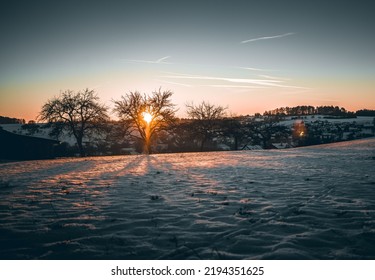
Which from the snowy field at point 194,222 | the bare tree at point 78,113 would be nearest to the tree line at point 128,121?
the bare tree at point 78,113

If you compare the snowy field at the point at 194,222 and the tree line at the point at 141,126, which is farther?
the tree line at the point at 141,126

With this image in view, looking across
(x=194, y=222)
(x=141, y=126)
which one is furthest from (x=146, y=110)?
(x=194, y=222)

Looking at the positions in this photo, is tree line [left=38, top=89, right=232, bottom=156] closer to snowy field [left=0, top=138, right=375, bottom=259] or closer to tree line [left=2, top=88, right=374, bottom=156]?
tree line [left=2, top=88, right=374, bottom=156]

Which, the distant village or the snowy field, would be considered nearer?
the snowy field

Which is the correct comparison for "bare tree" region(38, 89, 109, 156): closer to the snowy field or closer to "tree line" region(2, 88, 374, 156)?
"tree line" region(2, 88, 374, 156)

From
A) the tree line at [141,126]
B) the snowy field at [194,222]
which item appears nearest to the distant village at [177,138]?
the tree line at [141,126]

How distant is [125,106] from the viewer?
3850cm

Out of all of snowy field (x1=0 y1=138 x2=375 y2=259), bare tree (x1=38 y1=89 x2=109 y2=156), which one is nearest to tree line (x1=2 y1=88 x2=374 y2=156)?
bare tree (x1=38 y1=89 x2=109 y2=156)

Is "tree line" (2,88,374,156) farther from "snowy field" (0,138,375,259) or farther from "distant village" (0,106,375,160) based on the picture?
"snowy field" (0,138,375,259)

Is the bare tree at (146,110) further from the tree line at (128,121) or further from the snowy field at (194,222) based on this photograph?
the snowy field at (194,222)

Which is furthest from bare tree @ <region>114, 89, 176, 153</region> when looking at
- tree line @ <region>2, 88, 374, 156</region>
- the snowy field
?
the snowy field

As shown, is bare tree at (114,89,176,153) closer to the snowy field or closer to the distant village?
the distant village

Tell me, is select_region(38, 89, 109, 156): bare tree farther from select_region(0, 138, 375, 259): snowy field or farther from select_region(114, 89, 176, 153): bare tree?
select_region(0, 138, 375, 259): snowy field
